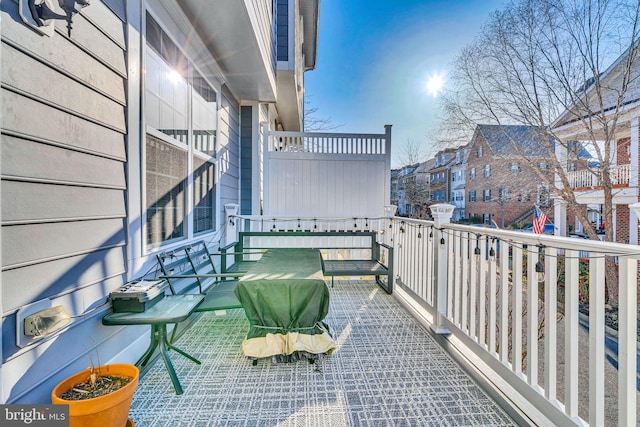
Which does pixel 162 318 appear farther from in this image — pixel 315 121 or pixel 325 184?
pixel 315 121

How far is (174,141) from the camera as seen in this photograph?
2758 millimetres

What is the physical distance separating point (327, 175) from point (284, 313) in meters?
3.84

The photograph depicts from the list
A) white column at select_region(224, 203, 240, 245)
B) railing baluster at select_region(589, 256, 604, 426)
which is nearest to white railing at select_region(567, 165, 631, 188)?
railing baluster at select_region(589, 256, 604, 426)

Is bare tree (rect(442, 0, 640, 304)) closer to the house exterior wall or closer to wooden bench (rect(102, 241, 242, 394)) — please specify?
wooden bench (rect(102, 241, 242, 394))

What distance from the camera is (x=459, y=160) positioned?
1705 centimetres

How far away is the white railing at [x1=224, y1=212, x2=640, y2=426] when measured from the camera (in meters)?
1.20

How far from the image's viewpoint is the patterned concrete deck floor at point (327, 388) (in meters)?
1.69

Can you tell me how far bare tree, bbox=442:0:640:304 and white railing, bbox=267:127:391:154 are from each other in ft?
20.7

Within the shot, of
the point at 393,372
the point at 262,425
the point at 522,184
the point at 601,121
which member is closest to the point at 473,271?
the point at 393,372

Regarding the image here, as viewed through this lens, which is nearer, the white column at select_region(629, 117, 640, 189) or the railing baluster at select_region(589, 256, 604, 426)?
the railing baluster at select_region(589, 256, 604, 426)

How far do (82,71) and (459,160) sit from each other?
18.1 metres

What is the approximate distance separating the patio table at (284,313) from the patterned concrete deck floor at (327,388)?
13 cm

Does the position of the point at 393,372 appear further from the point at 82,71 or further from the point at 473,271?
the point at 82,71

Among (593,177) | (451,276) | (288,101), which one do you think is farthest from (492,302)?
(593,177)
